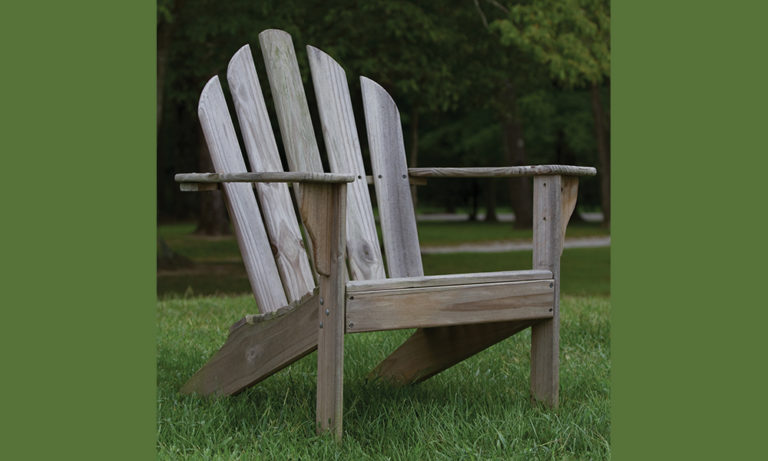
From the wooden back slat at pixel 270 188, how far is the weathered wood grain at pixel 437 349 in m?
0.40

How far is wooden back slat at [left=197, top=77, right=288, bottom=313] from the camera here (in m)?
2.73

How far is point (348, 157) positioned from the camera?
115 inches

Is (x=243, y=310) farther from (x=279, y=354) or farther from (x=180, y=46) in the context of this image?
(x=180, y=46)

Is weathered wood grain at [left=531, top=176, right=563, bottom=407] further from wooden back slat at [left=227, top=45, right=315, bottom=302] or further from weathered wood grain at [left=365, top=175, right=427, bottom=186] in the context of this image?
wooden back slat at [left=227, top=45, right=315, bottom=302]

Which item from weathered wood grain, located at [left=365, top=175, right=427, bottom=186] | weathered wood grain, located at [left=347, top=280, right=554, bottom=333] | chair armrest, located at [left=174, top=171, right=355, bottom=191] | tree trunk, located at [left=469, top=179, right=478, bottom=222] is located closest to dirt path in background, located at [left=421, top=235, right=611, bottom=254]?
tree trunk, located at [left=469, top=179, right=478, bottom=222]

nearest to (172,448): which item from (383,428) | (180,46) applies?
(383,428)

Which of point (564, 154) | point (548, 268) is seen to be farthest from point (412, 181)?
point (564, 154)

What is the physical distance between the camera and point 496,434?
7.77ft

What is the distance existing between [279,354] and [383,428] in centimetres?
38

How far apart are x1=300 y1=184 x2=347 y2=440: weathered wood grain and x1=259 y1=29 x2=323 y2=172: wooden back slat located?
2.14 ft

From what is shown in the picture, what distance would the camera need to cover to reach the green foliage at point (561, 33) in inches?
270

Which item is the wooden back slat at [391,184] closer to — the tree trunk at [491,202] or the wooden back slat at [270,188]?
the wooden back slat at [270,188]

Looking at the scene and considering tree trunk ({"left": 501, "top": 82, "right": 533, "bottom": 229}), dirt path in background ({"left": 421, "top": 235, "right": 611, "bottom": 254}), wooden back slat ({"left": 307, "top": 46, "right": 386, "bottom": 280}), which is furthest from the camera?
tree trunk ({"left": 501, "top": 82, "right": 533, "bottom": 229})

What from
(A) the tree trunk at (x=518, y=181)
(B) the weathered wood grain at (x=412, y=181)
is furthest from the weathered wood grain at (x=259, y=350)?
(A) the tree trunk at (x=518, y=181)
